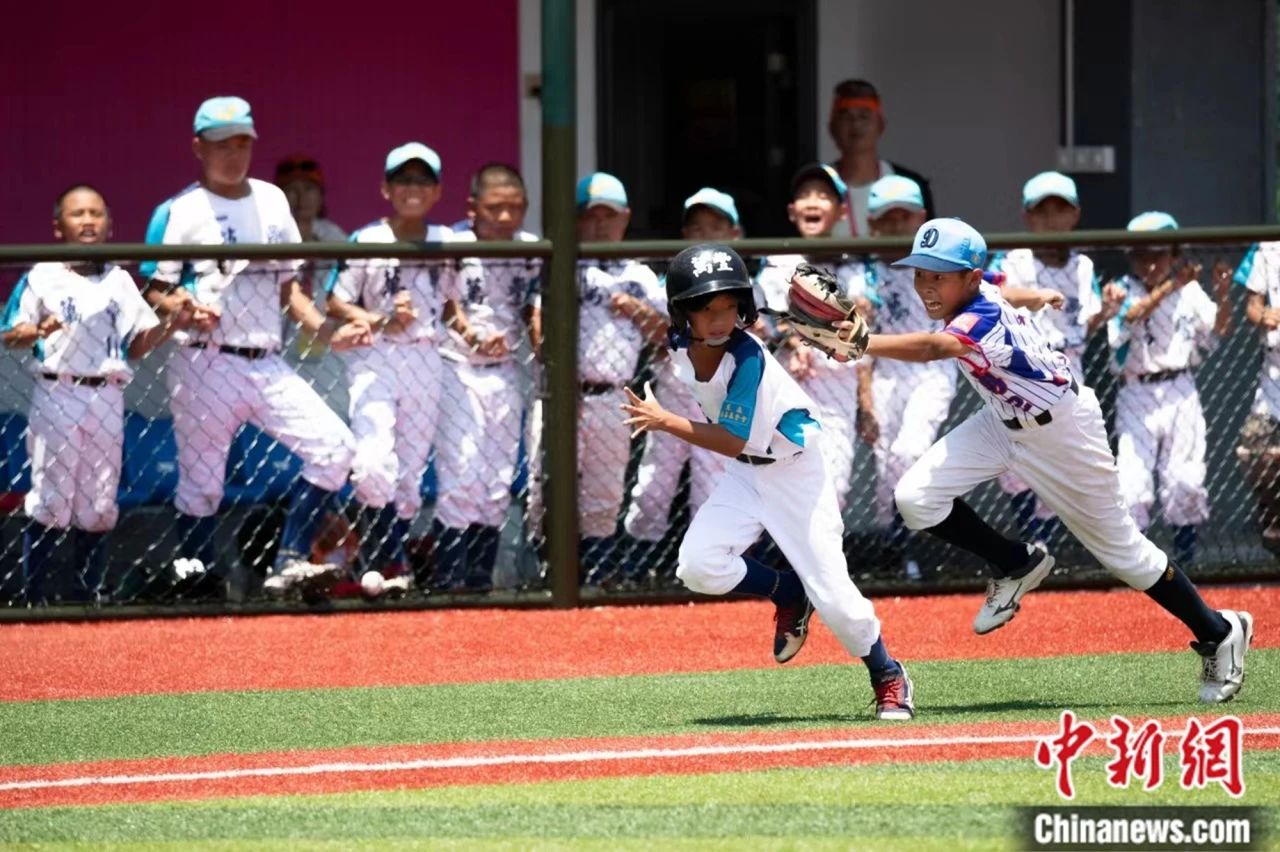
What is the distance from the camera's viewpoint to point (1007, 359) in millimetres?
6328

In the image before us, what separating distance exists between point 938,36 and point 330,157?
130 inches

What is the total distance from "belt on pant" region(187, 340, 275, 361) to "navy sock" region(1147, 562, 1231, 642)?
358 cm

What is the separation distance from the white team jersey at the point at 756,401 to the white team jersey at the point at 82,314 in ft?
9.23

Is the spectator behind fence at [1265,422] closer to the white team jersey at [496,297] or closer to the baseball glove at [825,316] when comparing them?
the white team jersey at [496,297]

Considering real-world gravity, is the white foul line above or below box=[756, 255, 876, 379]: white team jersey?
below

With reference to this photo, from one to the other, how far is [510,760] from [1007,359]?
Answer: 6.24 feet

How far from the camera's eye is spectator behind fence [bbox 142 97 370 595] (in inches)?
324

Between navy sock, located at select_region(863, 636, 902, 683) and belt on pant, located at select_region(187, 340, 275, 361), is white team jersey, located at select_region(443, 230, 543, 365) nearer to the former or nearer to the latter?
belt on pant, located at select_region(187, 340, 275, 361)

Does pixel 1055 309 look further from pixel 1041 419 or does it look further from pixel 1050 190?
pixel 1041 419

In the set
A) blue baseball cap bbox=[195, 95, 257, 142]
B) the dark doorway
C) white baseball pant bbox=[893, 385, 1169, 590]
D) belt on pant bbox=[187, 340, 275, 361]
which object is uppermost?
the dark doorway

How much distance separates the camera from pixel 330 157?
11.2 meters

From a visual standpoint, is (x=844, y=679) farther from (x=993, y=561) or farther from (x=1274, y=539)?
(x=1274, y=539)

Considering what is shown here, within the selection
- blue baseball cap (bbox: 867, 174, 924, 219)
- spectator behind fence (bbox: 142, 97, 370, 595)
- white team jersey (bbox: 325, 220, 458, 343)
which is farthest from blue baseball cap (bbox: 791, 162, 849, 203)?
spectator behind fence (bbox: 142, 97, 370, 595)

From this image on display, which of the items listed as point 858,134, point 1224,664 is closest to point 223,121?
point 858,134
